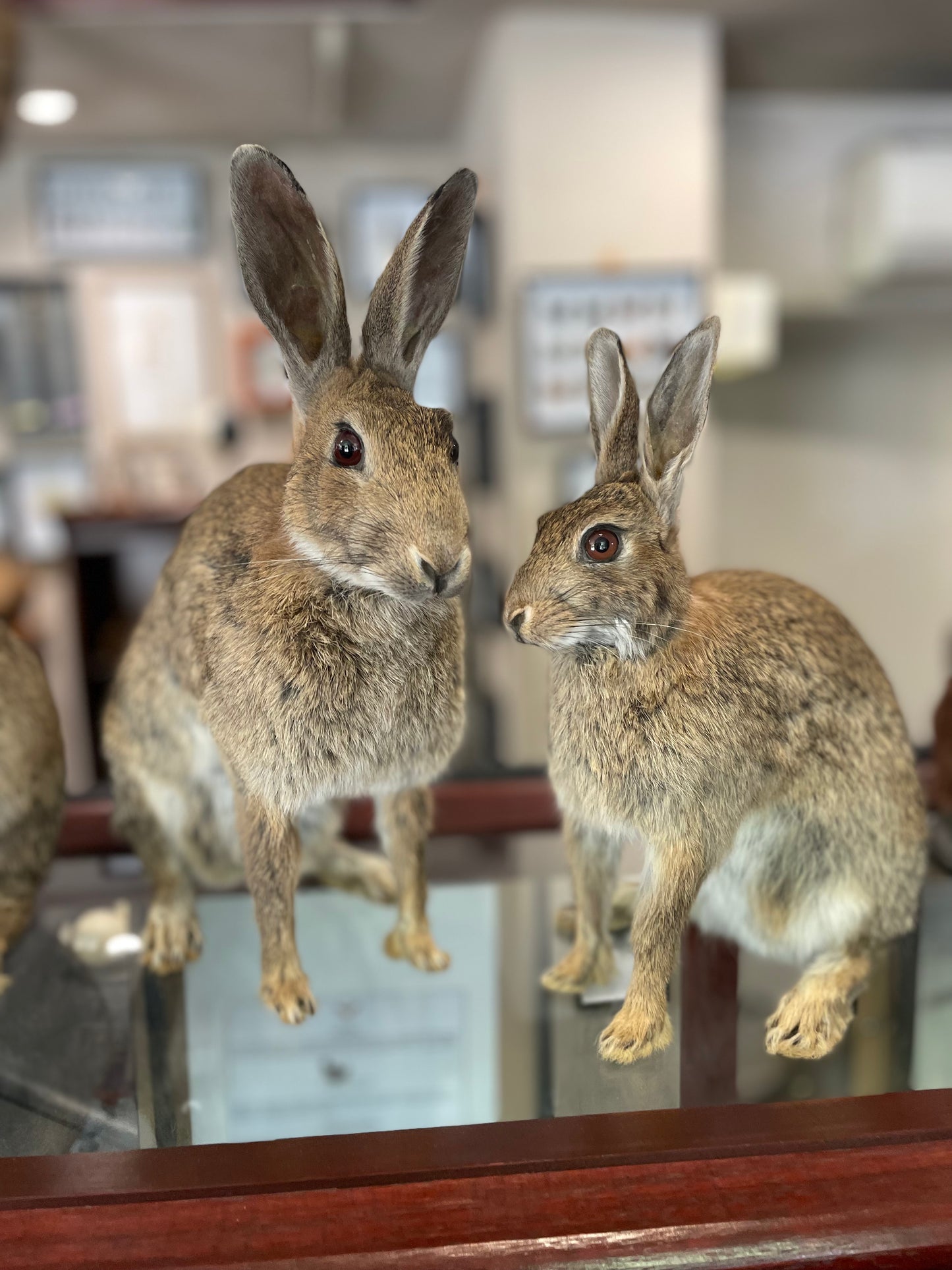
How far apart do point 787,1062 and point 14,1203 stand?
1.27ft

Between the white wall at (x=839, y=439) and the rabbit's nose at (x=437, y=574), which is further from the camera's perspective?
the white wall at (x=839, y=439)

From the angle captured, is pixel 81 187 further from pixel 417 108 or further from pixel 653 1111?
pixel 653 1111

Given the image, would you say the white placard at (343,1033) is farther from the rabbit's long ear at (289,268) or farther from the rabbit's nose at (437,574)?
the rabbit's long ear at (289,268)

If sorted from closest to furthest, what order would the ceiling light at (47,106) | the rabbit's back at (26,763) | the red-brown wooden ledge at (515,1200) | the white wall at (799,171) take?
the red-brown wooden ledge at (515,1200)
the rabbit's back at (26,763)
the ceiling light at (47,106)
the white wall at (799,171)

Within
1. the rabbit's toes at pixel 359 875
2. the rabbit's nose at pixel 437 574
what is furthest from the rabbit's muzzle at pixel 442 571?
the rabbit's toes at pixel 359 875

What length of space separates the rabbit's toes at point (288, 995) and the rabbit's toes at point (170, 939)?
13 centimetres

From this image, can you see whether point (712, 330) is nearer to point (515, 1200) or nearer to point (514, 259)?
point (515, 1200)

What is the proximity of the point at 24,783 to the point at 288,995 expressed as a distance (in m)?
0.24

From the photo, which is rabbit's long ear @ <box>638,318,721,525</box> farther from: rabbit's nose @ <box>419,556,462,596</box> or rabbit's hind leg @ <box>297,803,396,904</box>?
rabbit's hind leg @ <box>297,803,396,904</box>

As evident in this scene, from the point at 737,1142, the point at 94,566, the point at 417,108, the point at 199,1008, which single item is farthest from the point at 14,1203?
the point at 417,108

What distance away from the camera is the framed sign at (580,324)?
53.8 inches

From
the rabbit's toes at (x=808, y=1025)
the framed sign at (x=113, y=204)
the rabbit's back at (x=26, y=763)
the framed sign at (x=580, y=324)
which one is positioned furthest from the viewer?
the framed sign at (x=113, y=204)

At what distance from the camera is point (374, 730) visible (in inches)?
19.9

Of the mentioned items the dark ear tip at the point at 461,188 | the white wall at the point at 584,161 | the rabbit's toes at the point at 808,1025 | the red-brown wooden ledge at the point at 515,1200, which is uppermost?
the white wall at the point at 584,161
